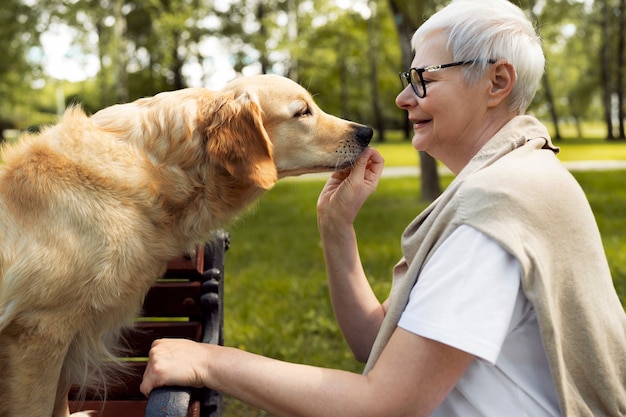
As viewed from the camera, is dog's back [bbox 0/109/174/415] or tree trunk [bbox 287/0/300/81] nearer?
dog's back [bbox 0/109/174/415]

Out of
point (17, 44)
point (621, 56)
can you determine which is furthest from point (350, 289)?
A: point (621, 56)

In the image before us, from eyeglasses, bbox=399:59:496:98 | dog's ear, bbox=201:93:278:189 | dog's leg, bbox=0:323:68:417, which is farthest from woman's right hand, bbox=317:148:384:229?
dog's leg, bbox=0:323:68:417

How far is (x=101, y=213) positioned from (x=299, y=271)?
4729mm

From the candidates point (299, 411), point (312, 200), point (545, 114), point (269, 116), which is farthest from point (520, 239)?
point (545, 114)

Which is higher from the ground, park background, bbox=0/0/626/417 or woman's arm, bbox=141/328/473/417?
woman's arm, bbox=141/328/473/417

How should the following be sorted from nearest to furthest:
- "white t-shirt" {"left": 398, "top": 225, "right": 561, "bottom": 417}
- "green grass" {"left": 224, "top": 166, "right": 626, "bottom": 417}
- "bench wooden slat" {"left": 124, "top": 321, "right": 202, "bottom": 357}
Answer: "white t-shirt" {"left": 398, "top": 225, "right": 561, "bottom": 417}
"bench wooden slat" {"left": 124, "top": 321, "right": 202, "bottom": 357}
"green grass" {"left": 224, "top": 166, "right": 626, "bottom": 417}

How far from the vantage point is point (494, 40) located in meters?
1.79

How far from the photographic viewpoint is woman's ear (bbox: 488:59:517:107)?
5.86 ft

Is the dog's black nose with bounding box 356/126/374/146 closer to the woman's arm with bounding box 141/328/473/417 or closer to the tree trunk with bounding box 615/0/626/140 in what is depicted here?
the woman's arm with bounding box 141/328/473/417

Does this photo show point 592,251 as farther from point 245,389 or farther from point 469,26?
point 245,389

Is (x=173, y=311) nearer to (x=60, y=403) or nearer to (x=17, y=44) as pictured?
(x=60, y=403)

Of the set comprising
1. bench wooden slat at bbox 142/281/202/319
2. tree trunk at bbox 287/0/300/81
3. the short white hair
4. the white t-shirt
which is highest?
the short white hair

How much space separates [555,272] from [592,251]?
0.16m

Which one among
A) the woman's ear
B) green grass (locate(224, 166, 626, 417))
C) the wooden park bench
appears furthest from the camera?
green grass (locate(224, 166, 626, 417))
